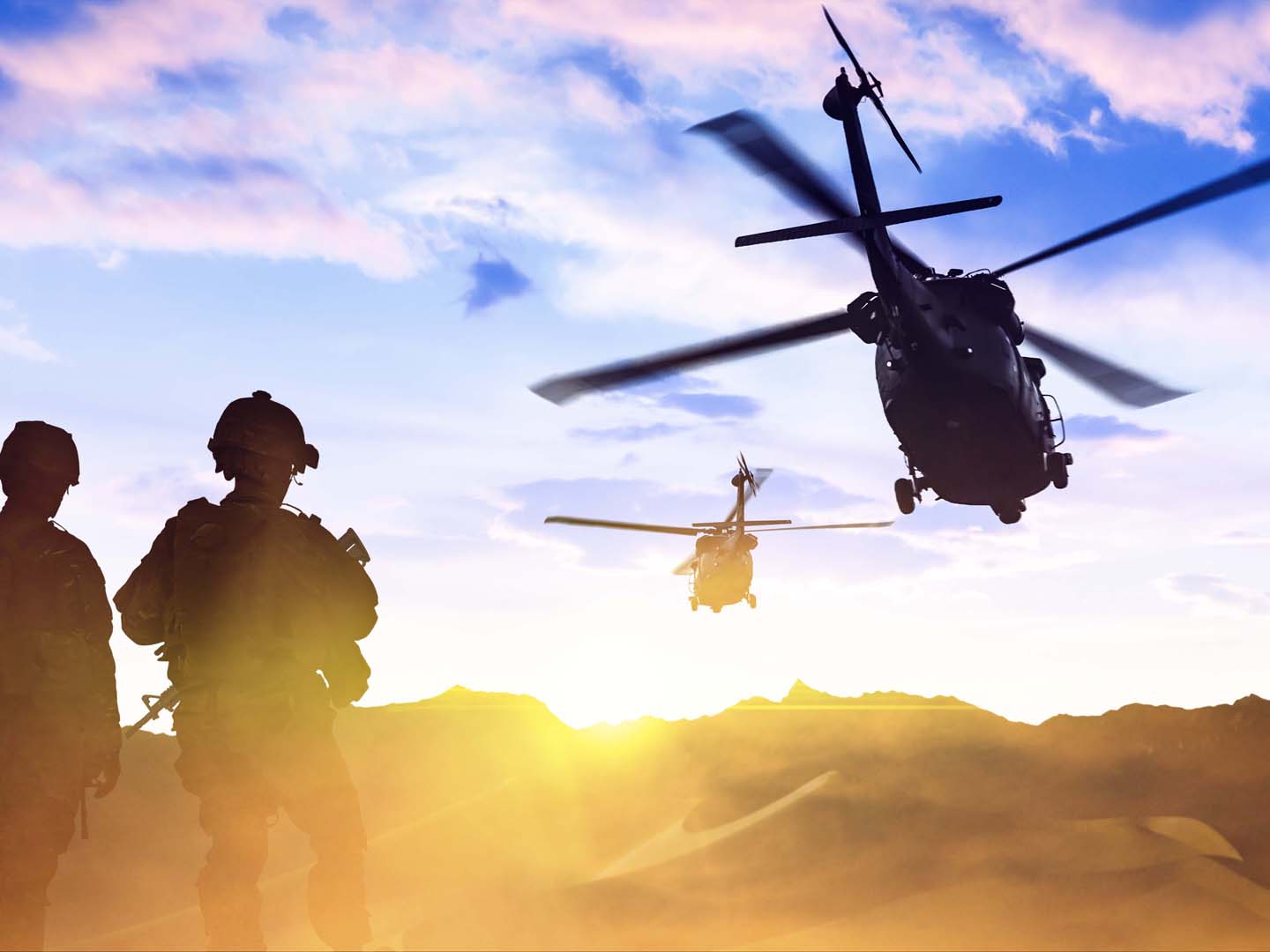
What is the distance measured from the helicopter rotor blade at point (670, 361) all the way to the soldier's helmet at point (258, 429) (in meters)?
7.09

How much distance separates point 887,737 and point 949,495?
261 feet

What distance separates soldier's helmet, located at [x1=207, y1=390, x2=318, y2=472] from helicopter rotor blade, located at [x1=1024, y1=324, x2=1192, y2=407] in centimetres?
1139

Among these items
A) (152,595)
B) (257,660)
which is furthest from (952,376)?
(152,595)

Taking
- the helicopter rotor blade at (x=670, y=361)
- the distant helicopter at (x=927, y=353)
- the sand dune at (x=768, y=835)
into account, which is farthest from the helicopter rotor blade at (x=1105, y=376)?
the sand dune at (x=768, y=835)

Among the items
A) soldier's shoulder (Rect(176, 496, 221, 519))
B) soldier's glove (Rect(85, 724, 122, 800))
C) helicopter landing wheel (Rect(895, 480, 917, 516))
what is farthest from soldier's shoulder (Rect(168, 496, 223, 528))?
helicopter landing wheel (Rect(895, 480, 917, 516))

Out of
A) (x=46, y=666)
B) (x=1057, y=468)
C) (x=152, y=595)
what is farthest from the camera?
(x=1057, y=468)

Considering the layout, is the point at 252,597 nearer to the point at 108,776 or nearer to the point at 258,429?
the point at 258,429

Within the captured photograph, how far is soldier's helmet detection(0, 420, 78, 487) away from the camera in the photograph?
244 inches

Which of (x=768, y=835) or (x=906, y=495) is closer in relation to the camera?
(x=906, y=495)

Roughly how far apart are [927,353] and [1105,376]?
3.51 metres

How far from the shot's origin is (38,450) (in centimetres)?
622

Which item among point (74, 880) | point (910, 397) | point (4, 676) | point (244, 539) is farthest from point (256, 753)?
point (74, 880)

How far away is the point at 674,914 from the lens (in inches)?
2699

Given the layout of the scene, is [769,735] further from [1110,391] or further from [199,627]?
[199,627]
